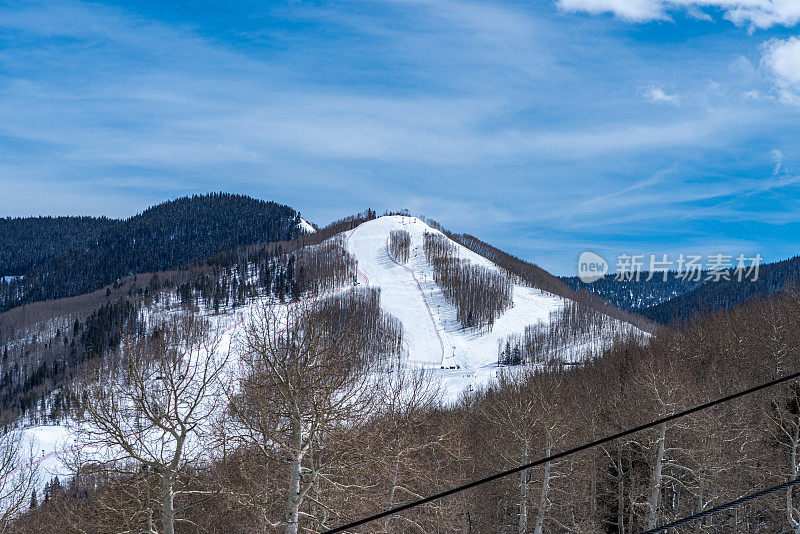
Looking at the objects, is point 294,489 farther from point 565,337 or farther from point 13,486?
point 565,337

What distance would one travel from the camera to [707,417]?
3588 centimetres

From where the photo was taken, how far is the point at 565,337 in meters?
161

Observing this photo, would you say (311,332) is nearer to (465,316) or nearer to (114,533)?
(114,533)

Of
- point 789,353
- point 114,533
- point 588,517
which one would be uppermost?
point 789,353

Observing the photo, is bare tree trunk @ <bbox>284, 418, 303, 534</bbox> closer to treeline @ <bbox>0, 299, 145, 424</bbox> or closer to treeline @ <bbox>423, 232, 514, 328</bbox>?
treeline @ <bbox>0, 299, 145, 424</bbox>

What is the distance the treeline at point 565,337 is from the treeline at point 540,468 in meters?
89.2

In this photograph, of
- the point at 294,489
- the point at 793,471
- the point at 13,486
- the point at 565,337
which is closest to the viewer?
the point at 294,489

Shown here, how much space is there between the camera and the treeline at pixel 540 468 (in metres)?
22.5

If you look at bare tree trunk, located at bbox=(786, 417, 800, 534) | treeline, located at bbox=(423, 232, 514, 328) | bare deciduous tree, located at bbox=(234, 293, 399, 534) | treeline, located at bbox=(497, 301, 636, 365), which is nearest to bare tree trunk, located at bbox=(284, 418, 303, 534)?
bare deciduous tree, located at bbox=(234, 293, 399, 534)

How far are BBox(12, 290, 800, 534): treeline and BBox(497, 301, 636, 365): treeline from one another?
89232 mm

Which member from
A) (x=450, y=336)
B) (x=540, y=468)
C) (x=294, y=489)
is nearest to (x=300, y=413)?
(x=294, y=489)

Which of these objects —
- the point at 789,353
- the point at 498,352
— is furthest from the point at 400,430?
the point at 498,352

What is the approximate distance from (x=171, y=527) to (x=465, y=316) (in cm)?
16149

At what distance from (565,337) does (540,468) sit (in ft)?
436
